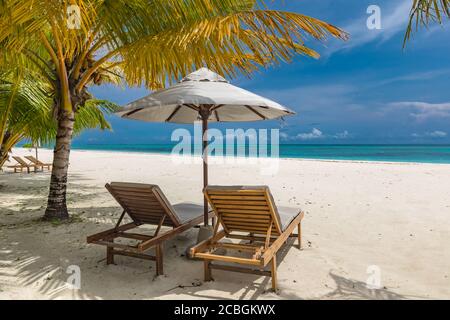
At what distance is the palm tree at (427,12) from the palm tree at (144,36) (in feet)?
3.25

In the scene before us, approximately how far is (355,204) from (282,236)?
14.1 ft

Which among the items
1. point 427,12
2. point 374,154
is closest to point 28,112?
point 427,12

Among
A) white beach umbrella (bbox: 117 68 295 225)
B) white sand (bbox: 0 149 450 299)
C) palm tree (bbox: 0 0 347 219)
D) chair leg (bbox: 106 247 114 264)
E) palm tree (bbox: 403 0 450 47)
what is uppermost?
palm tree (bbox: 0 0 347 219)

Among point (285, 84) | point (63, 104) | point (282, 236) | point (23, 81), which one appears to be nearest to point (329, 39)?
point (282, 236)

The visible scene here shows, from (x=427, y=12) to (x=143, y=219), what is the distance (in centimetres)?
371

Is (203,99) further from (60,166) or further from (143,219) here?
(60,166)

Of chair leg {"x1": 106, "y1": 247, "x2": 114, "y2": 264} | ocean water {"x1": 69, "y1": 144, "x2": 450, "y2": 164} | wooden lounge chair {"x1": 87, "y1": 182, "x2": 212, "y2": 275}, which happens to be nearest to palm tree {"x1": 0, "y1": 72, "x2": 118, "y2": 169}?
wooden lounge chair {"x1": 87, "y1": 182, "x2": 212, "y2": 275}

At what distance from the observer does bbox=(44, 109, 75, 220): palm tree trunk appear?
218 inches

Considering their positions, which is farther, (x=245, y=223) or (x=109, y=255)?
(x=109, y=255)

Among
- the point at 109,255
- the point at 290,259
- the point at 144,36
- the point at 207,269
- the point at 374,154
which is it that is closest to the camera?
the point at 207,269

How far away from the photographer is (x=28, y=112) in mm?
7121

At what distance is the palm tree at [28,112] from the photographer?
631 cm

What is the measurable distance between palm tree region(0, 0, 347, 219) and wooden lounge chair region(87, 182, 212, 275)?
6.31 feet

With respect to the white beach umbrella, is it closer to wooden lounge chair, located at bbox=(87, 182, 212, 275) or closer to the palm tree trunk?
wooden lounge chair, located at bbox=(87, 182, 212, 275)
